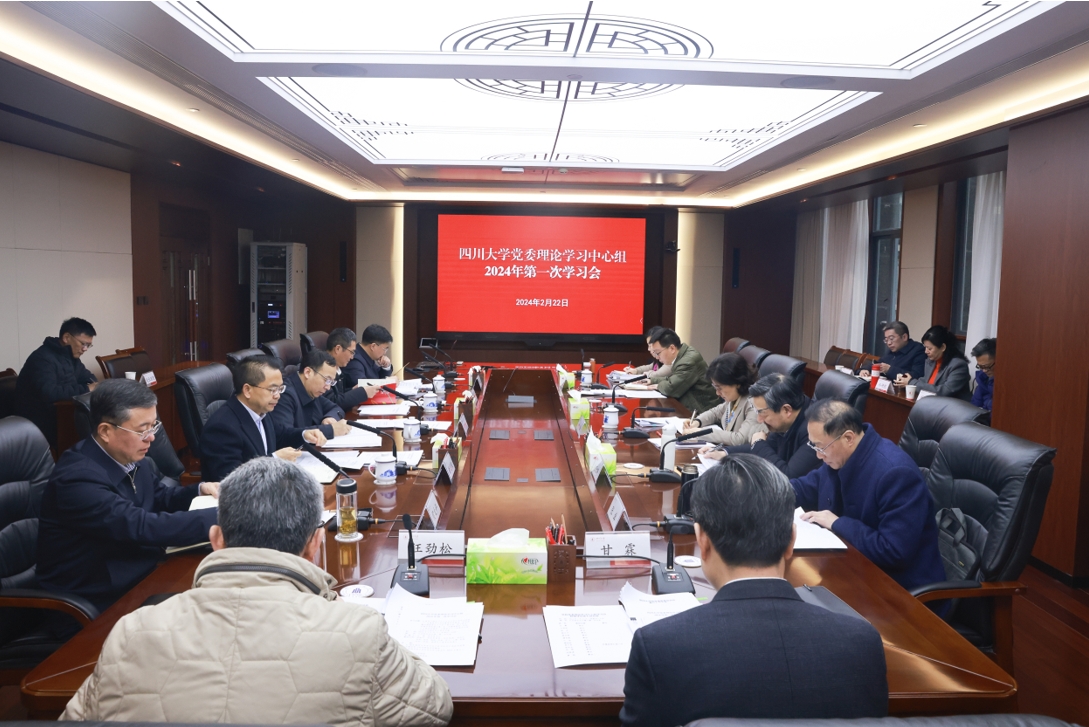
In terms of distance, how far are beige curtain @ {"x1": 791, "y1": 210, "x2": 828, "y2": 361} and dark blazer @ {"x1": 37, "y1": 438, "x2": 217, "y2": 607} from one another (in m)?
8.66

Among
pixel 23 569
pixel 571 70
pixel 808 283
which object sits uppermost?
pixel 571 70

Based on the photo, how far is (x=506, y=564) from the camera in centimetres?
206

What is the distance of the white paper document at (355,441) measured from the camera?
3.73 m

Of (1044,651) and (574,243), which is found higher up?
(574,243)

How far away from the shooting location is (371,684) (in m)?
1.24

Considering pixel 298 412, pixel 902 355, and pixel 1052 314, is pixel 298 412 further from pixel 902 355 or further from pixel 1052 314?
pixel 902 355

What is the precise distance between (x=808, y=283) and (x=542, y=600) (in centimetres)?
871

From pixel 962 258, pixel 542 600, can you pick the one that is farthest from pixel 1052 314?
pixel 962 258

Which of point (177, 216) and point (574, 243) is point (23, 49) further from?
point (574, 243)

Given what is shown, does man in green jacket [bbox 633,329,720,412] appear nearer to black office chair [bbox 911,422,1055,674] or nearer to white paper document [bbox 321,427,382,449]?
white paper document [bbox 321,427,382,449]

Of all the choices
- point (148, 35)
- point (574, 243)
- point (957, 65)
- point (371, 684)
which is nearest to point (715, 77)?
point (957, 65)

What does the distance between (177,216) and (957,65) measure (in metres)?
7.31

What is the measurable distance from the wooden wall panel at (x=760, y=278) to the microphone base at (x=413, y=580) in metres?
8.40

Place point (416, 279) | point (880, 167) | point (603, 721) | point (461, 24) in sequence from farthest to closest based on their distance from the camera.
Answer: point (416, 279) → point (880, 167) → point (461, 24) → point (603, 721)
